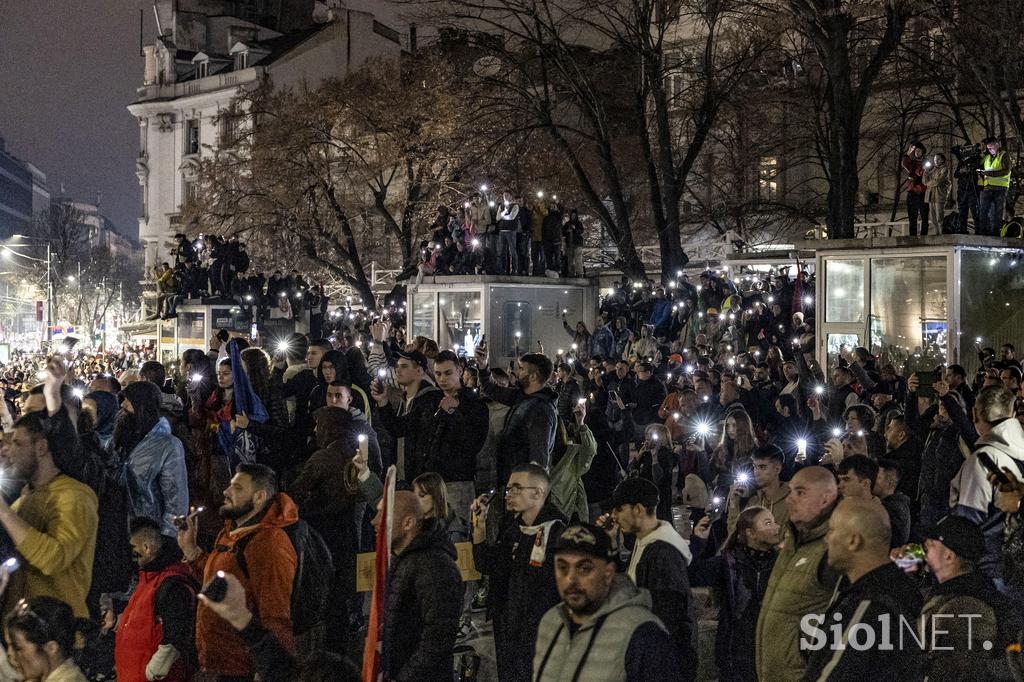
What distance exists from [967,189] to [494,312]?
834 centimetres

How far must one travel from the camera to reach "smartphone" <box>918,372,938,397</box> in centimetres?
1212

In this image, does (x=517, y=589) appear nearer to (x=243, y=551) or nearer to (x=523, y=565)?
(x=523, y=565)

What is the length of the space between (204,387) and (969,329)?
12.3 metres

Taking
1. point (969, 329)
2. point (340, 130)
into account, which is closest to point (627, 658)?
point (969, 329)

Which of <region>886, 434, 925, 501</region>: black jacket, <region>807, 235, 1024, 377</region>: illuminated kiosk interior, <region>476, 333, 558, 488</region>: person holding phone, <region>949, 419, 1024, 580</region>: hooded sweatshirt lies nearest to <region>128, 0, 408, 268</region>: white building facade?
<region>807, 235, 1024, 377</region>: illuminated kiosk interior

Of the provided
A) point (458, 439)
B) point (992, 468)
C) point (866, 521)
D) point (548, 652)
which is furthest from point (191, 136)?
point (548, 652)

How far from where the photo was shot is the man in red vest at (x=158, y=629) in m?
5.61

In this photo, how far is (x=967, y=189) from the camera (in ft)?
58.1

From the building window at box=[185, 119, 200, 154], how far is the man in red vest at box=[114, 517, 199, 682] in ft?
215

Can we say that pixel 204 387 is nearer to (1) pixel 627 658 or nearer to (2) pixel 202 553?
(2) pixel 202 553

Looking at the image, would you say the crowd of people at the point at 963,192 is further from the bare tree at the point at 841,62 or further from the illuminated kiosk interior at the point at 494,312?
the illuminated kiosk interior at the point at 494,312

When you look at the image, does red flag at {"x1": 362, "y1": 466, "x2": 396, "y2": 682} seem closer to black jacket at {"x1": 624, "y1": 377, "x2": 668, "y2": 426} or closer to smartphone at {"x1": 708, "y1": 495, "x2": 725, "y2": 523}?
smartphone at {"x1": 708, "y1": 495, "x2": 725, "y2": 523}

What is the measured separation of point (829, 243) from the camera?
60.1 feet

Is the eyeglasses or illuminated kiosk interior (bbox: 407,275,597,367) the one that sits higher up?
illuminated kiosk interior (bbox: 407,275,597,367)
